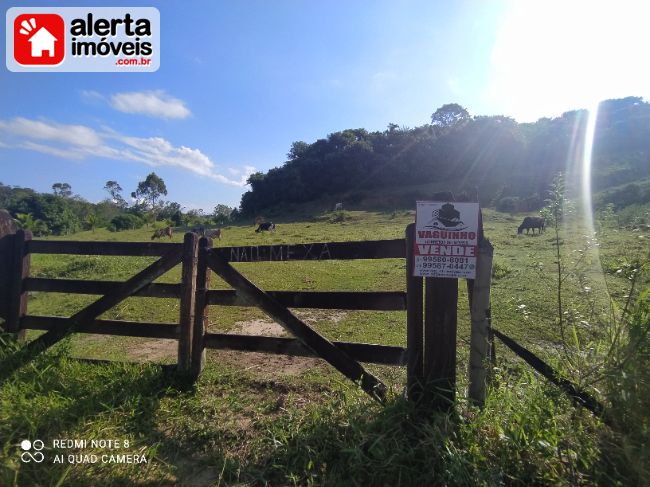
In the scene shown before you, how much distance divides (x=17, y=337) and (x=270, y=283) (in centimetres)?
607

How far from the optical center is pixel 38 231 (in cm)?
3834

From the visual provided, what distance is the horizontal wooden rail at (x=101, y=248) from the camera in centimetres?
379

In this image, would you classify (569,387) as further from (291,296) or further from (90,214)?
(90,214)

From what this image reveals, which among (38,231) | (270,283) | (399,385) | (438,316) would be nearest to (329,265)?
(270,283)

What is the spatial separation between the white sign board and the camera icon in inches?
119

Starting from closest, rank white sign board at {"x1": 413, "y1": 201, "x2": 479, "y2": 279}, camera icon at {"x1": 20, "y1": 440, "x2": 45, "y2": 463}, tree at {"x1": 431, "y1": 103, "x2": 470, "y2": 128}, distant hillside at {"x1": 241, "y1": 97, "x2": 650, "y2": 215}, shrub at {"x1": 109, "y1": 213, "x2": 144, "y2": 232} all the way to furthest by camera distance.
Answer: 1. camera icon at {"x1": 20, "y1": 440, "x2": 45, "y2": 463}
2. white sign board at {"x1": 413, "y1": 201, "x2": 479, "y2": 279}
3. shrub at {"x1": 109, "y1": 213, "x2": 144, "y2": 232}
4. distant hillside at {"x1": 241, "y1": 97, "x2": 650, "y2": 215}
5. tree at {"x1": 431, "y1": 103, "x2": 470, "y2": 128}

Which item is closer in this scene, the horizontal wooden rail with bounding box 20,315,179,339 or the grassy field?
the grassy field

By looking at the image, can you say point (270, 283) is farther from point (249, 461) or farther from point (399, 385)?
point (249, 461)

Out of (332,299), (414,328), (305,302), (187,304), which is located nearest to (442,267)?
(414,328)

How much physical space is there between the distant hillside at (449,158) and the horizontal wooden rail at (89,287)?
46862 mm

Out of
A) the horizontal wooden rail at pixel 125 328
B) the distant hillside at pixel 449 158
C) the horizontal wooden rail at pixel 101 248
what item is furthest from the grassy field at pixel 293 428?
the distant hillside at pixel 449 158

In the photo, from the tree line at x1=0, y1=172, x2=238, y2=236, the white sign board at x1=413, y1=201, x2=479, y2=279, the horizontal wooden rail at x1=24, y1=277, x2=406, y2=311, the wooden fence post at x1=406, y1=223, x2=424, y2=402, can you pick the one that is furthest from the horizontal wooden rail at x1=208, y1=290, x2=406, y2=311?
the tree line at x1=0, y1=172, x2=238, y2=236

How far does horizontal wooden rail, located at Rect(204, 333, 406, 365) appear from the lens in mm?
3002

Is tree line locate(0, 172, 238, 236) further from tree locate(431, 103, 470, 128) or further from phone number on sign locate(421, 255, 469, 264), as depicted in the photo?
tree locate(431, 103, 470, 128)
